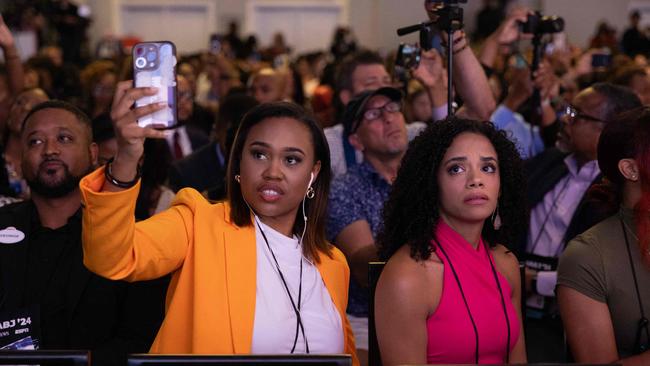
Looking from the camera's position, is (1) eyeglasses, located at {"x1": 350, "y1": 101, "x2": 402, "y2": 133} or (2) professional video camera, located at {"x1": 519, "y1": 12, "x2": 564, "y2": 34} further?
(2) professional video camera, located at {"x1": 519, "y1": 12, "x2": 564, "y2": 34}

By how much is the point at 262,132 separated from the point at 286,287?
0.46 metres

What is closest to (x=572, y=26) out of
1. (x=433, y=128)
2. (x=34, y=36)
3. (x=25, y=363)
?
(x=34, y=36)

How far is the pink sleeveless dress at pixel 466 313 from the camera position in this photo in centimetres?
259

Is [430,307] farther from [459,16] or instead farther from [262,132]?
[459,16]

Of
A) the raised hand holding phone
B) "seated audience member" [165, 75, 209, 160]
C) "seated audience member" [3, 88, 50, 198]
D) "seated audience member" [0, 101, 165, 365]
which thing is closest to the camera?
the raised hand holding phone

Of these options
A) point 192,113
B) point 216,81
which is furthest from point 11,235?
point 216,81

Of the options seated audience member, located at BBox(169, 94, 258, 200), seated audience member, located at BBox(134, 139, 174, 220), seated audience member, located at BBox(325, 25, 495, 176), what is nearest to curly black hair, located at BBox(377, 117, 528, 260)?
seated audience member, located at BBox(325, 25, 495, 176)

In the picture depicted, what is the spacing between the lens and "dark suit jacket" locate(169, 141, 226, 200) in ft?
15.4

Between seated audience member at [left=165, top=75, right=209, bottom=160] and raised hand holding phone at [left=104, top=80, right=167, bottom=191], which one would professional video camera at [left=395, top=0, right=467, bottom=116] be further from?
seated audience member at [left=165, top=75, right=209, bottom=160]

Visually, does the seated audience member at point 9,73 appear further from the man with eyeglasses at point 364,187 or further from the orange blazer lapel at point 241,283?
the orange blazer lapel at point 241,283

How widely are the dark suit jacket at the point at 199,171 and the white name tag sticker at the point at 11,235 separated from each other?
60.0 inches

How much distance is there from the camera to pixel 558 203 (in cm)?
403

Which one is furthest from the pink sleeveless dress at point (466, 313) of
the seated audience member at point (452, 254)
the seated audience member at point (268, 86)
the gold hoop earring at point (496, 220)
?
the seated audience member at point (268, 86)

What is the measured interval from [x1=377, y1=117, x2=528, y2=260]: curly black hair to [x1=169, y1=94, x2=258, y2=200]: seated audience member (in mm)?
1896
